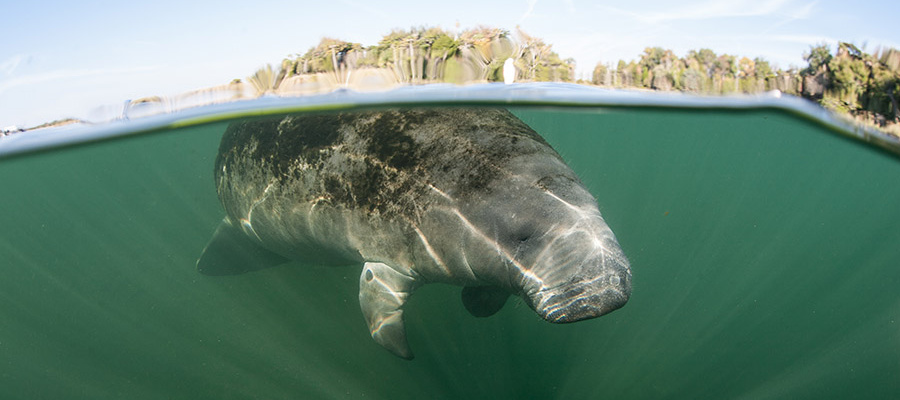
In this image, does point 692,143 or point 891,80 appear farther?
point 692,143

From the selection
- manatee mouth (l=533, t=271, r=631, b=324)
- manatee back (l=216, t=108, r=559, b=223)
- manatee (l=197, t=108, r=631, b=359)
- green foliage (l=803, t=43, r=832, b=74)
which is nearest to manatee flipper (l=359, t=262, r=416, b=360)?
manatee (l=197, t=108, r=631, b=359)

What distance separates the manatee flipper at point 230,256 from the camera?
6270 millimetres

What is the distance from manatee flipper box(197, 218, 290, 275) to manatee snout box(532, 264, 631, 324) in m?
4.38

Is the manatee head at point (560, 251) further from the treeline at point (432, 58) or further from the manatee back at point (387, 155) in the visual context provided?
the treeline at point (432, 58)

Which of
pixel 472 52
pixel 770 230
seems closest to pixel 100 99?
pixel 472 52

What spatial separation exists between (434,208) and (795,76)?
4.45 metres

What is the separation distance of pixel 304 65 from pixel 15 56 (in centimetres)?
328

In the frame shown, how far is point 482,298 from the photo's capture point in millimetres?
4328

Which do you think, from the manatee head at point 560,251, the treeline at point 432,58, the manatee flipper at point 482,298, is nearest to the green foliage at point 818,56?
the treeline at point 432,58

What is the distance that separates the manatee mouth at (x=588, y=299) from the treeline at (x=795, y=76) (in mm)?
2757

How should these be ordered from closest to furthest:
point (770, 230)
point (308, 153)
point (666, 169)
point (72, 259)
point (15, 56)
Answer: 1. point (308, 153)
2. point (15, 56)
3. point (72, 259)
4. point (770, 230)
5. point (666, 169)

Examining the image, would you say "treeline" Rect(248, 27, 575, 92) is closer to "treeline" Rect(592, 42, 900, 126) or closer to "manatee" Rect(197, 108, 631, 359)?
"manatee" Rect(197, 108, 631, 359)

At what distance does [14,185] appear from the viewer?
11773 millimetres

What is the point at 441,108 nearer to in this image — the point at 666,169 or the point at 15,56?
the point at 15,56
